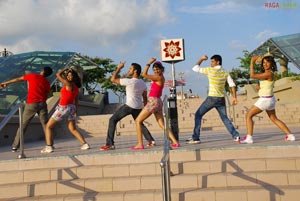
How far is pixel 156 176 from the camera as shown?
5316mm

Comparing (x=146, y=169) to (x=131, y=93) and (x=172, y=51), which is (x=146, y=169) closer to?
(x=131, y=93)

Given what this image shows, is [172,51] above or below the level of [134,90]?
above

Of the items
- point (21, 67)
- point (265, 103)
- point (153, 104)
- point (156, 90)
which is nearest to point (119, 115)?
point (153, 104)

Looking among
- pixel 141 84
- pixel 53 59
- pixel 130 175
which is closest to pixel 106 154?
pixel 130 175

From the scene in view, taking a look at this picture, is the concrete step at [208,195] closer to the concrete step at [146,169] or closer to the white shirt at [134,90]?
the concrete step at [146,169]

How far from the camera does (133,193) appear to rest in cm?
496

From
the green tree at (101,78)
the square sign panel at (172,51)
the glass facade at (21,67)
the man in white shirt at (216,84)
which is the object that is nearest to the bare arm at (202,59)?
the man in white shirt at (216,84)

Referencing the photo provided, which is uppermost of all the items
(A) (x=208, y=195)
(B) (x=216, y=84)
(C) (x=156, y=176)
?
(B) (x=216, y=84)

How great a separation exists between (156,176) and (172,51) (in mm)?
6749

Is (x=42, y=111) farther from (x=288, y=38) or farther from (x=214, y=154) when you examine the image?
(x=288, y=38)

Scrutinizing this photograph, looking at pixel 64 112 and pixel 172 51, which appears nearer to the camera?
pixel 64 112

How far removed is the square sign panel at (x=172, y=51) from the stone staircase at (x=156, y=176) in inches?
226

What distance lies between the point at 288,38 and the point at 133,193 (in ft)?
98.2

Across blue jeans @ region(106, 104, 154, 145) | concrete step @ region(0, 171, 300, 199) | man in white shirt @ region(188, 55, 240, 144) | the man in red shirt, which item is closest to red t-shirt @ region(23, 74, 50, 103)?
the man in red shirt
